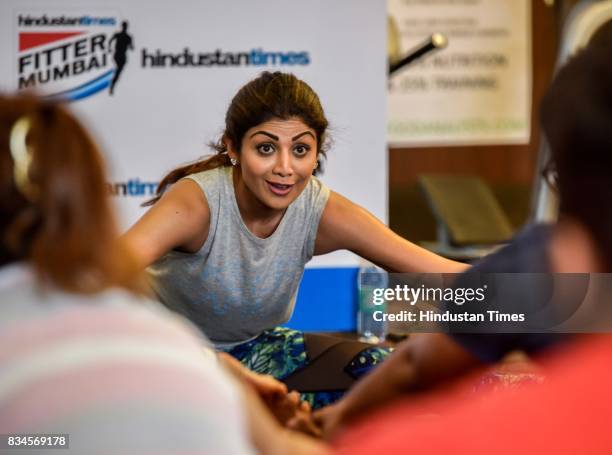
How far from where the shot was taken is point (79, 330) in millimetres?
885

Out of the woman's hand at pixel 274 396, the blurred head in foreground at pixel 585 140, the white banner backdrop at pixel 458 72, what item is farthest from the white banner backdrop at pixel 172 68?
the white banner backdrop at pixel 458 72

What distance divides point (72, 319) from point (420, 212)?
3.84 feet

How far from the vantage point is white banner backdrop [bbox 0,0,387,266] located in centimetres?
175

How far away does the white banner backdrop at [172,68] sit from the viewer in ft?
5.74

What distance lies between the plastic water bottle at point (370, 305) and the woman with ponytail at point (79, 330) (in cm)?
74

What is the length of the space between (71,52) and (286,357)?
676 mm

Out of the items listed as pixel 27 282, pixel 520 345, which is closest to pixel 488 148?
pixel 520 345

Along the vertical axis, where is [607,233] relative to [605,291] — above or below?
above

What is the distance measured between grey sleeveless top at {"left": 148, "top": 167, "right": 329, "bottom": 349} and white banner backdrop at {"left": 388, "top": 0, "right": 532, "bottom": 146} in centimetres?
219

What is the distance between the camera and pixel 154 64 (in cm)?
179

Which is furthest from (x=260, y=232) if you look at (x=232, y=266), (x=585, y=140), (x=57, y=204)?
(x=57, y=204)

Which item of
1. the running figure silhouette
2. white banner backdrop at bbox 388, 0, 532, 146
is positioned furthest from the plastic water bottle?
white banner backdrop at bbox 388, 0, 532, 146

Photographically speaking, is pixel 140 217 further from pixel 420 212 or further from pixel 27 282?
pixel 27 282

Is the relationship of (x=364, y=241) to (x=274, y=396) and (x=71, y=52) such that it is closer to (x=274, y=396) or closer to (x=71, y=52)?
(x=274, y=396)
